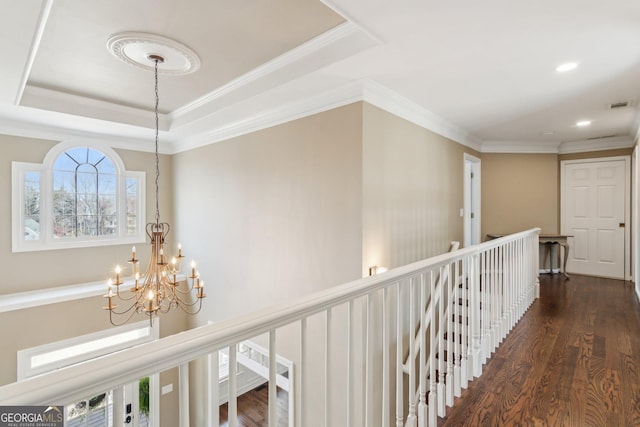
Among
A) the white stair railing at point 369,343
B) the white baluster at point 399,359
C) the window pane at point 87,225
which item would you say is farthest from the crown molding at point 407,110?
the window pane at point 87,225

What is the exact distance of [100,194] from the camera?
4.73 m

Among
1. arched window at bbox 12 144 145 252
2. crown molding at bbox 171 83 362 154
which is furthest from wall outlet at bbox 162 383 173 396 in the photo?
crown molding at bbox 171 83 362 154

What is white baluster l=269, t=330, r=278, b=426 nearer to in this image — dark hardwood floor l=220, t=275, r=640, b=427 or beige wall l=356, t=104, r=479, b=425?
dark hardwood floor l=220, t=275, r=640, b=427

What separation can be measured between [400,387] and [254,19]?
238 centimetres

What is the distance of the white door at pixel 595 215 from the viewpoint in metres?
5.32

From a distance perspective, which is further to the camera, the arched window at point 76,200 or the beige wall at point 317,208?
the arched window at point 76,200

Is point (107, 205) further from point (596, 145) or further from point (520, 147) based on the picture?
point (596, 145)

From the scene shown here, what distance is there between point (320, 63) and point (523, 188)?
5.07 metres

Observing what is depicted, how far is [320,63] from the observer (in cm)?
251

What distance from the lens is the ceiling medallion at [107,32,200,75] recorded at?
2354mm

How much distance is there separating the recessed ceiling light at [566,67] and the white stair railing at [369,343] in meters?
1.50

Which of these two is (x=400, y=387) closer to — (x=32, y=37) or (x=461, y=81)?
(x=461, y=81)

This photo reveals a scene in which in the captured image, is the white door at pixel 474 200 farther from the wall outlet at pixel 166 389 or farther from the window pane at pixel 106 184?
the window pane at pixel 106 184

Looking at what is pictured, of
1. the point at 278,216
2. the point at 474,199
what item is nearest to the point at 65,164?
the point at 278,216
